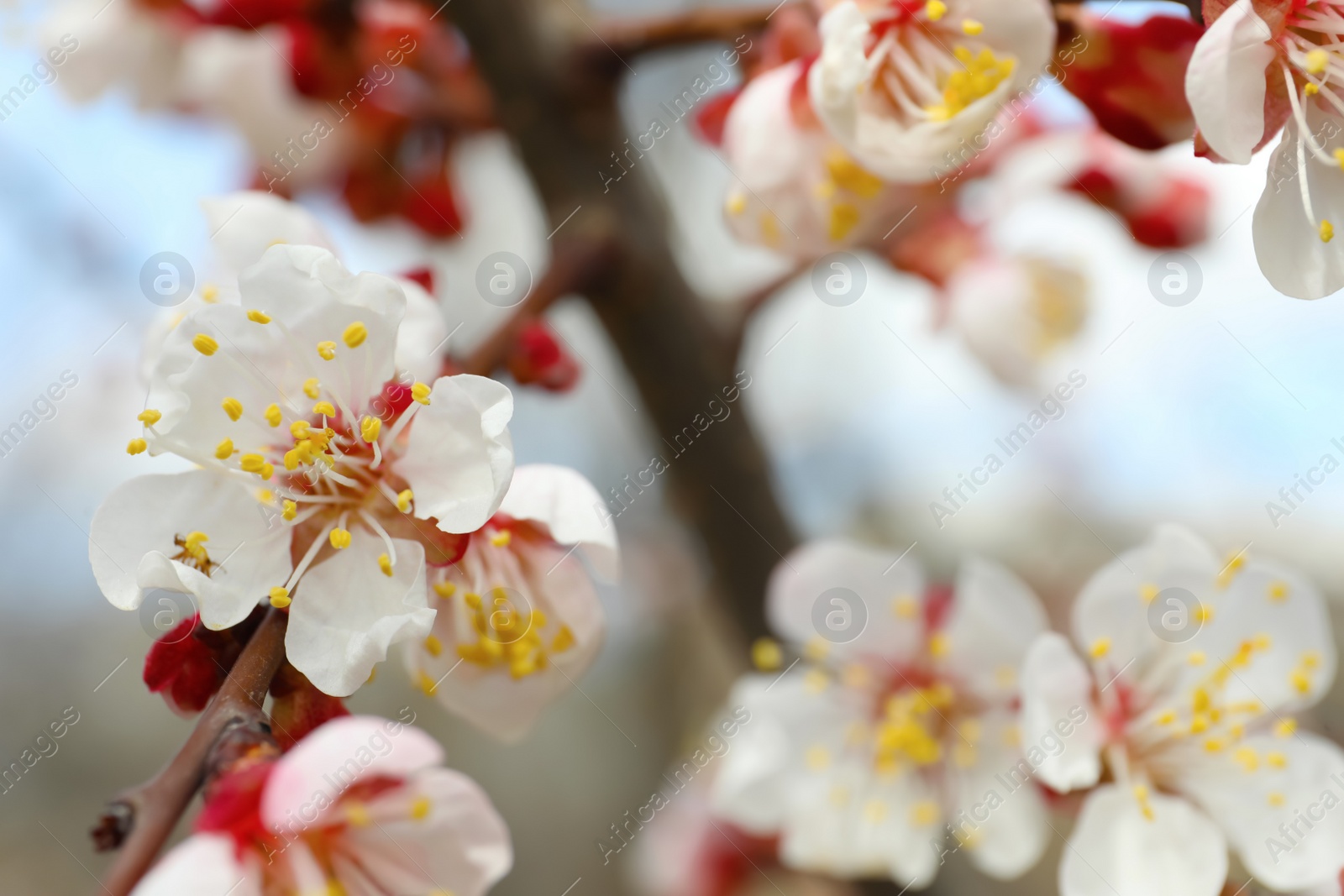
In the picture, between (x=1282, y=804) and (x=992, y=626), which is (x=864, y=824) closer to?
(x=992, y=626)

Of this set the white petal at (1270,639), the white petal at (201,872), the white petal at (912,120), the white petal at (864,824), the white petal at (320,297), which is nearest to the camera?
the white petal at (201,872)

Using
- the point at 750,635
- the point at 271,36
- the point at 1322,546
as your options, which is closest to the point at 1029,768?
the point at 750,635

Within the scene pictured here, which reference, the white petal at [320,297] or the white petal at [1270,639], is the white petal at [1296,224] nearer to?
the white petal at [1270,639]

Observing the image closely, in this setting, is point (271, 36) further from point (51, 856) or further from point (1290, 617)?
point (51, 856)

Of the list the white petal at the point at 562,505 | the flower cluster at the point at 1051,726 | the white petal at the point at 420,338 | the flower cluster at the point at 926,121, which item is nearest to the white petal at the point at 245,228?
the white petal at the point at 420,338

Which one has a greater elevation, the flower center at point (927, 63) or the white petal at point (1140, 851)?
the flower center at point (927, 63)

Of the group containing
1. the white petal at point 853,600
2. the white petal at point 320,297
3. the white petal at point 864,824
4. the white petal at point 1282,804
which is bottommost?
the white petal at point 864,824

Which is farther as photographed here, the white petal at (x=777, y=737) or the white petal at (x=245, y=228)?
the white petal at (x=777, y=737)
